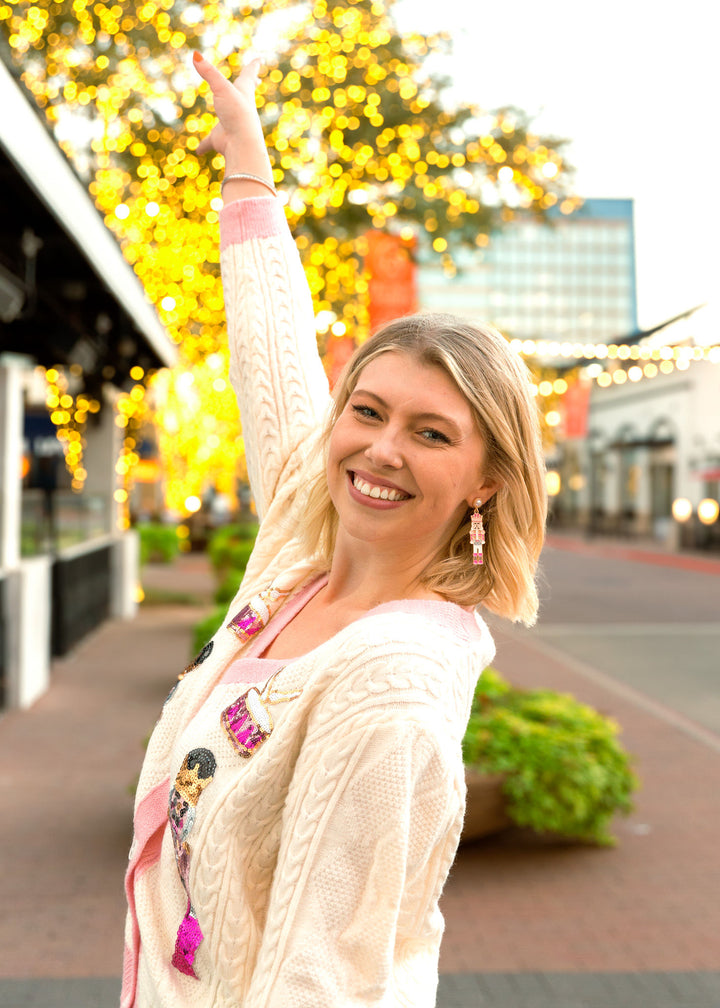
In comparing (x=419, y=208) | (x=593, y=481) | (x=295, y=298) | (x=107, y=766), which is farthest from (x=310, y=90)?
(x=593, y=481)

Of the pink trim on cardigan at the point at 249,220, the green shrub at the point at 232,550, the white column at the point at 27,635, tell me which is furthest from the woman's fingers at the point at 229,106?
the green shrub at the point at 232,550

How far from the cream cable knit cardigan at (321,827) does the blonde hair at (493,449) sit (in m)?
0.07

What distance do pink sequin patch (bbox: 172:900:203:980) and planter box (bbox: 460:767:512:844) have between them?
12.3 feet

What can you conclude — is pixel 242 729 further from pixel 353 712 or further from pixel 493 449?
pixel 493 449

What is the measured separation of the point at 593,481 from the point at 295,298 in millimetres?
46662

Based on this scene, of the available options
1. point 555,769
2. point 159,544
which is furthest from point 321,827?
point 159,544

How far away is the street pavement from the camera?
405 cm

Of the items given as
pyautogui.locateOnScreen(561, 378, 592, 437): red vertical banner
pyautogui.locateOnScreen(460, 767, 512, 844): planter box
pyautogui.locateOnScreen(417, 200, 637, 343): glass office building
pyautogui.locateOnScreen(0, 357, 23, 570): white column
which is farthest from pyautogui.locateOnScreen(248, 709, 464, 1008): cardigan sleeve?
pyautogui.locateOnScreen(417, 200, 637, 343): glass office building

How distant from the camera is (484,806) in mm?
5281

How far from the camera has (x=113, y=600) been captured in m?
15.0

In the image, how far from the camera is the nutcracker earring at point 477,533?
1589mm

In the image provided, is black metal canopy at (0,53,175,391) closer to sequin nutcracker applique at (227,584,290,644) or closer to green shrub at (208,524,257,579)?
green shrub at (208,524,257,579)

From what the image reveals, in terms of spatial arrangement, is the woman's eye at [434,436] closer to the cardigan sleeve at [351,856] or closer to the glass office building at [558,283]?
the cardigan sleeve at [351,856]

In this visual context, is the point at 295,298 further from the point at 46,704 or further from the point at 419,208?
the point at 419,208
